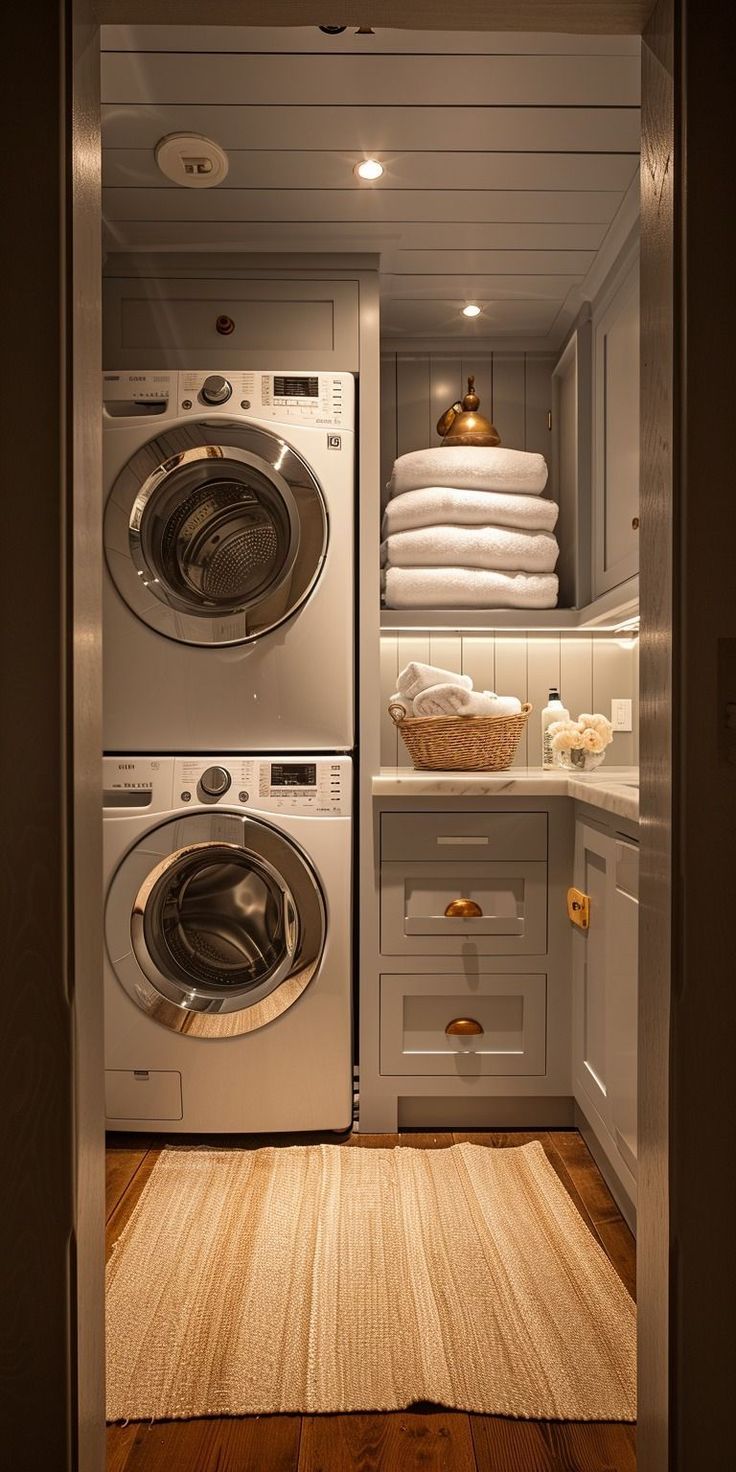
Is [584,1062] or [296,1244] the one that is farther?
[584,1062]

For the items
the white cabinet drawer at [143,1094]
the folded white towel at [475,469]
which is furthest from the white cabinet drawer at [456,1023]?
the folded white towel at [475,469]

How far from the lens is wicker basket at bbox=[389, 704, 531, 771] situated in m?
2.50

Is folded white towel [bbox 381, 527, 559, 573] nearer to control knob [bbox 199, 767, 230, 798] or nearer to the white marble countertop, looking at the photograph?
the white marble countertop

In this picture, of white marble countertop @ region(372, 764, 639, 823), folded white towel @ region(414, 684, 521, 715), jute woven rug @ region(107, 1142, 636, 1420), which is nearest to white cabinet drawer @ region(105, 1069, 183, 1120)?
jute woven rug @ region(107, 1142, 636, 1420)

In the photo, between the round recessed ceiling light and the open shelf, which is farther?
the open shelf

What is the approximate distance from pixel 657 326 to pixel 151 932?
1.81 meters

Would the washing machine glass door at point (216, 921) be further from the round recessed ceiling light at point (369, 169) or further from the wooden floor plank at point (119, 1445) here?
the round recessed ceiling light at point (369, 169)

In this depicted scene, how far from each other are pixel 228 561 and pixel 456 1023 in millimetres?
1278

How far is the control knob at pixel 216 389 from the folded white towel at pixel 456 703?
2.85 ft

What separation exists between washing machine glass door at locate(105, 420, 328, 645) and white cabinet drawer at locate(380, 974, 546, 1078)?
988mm
